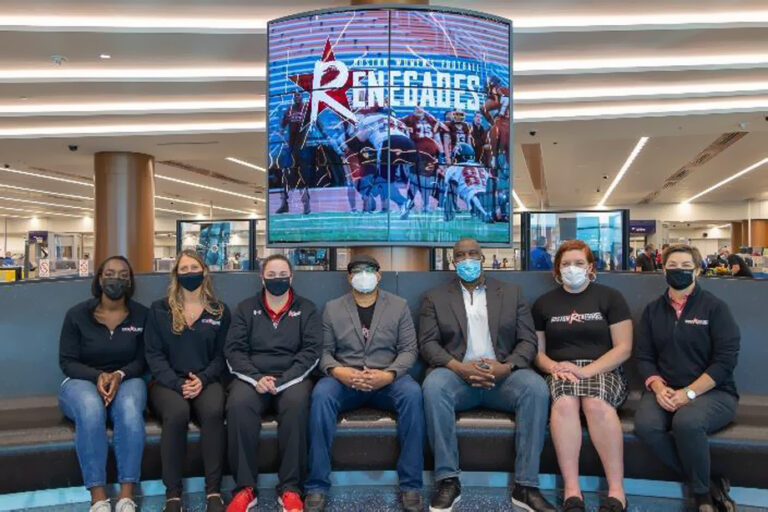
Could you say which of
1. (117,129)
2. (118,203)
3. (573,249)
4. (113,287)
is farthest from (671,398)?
(118,203)

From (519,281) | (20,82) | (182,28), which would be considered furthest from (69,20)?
(519,281)

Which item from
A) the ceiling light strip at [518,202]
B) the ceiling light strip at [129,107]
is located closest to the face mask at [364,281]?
the ceiling light strip at [129,107]

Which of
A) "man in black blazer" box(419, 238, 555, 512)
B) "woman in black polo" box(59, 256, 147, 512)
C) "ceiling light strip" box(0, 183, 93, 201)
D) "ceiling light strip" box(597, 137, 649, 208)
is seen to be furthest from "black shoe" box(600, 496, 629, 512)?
"ceiling light strip" box(0, 183, 93, 201)

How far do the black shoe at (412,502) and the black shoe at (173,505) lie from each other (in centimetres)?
110

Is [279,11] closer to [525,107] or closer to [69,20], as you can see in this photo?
[69,20]

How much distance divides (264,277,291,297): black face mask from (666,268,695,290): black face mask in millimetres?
2092

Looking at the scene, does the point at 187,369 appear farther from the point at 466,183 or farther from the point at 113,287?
the point at 466,183

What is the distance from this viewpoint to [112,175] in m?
13.5

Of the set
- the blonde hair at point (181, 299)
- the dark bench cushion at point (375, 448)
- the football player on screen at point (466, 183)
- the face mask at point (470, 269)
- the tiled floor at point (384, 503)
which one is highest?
the football player on screen at point (466, 183)

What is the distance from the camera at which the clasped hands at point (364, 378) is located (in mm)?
3545

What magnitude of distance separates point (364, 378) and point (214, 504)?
962 millimetres

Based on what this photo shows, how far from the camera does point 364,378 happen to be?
3.54 meters

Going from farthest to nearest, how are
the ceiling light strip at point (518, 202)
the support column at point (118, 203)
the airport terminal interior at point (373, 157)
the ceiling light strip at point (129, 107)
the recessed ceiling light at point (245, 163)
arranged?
the ceiling light strip at point (518, 202), the recessed ceiling light at point (245, 163), the support column at point (118, 203), the ceiling light strip at point (129, 107), the airport terminal interior at point (373, 157)

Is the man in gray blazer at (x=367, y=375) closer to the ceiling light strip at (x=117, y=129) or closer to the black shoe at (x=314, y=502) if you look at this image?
the black shoe at (x=314, y=502)
